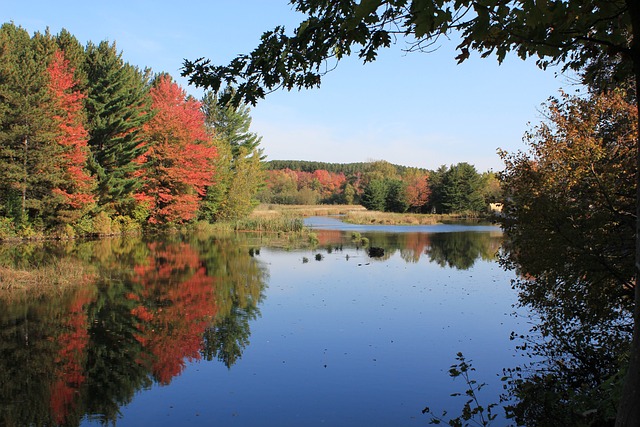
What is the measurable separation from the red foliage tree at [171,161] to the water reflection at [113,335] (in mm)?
18894

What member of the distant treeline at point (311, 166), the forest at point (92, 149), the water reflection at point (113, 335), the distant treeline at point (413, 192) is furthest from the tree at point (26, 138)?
the distant treeline at point (311, 166)

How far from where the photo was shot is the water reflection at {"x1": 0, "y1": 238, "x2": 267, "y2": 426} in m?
7.94

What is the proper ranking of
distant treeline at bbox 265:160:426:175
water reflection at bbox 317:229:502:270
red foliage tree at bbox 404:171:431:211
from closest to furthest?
water reflection at bbox 317:229:502:270 < red foliage tree at bbox 404:171:431:211 < distant treeline at bbox 265:160:426:175

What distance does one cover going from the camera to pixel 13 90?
27.1 meters

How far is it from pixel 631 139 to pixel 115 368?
10717 mm

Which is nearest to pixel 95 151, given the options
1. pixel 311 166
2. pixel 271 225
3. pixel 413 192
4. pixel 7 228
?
pixel 7 228

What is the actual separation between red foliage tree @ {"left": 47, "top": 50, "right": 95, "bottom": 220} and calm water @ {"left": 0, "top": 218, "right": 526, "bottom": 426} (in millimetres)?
9975

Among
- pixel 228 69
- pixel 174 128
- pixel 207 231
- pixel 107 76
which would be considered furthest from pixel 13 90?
pixel 228 69

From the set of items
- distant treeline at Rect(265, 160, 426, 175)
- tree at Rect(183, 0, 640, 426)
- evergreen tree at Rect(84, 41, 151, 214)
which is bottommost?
tree at Rect(183, 0, 640, 426)

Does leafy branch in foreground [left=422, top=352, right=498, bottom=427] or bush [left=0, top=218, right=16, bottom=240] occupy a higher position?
bush [left=0, top=218, right=16, bottom=240]

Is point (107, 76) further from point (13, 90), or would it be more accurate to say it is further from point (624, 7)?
point (624, 7)

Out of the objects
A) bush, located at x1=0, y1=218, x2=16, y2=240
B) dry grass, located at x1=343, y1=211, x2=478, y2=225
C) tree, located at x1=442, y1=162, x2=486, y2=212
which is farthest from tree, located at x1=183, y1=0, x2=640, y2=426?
tree, located at x1=442, y1=162, x2=486, y2=212

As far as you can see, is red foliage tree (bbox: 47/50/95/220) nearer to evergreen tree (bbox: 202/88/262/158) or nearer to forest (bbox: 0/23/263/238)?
forest (bbox: 0/23/263/238)

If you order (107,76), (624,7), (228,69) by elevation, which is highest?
(107,76)
